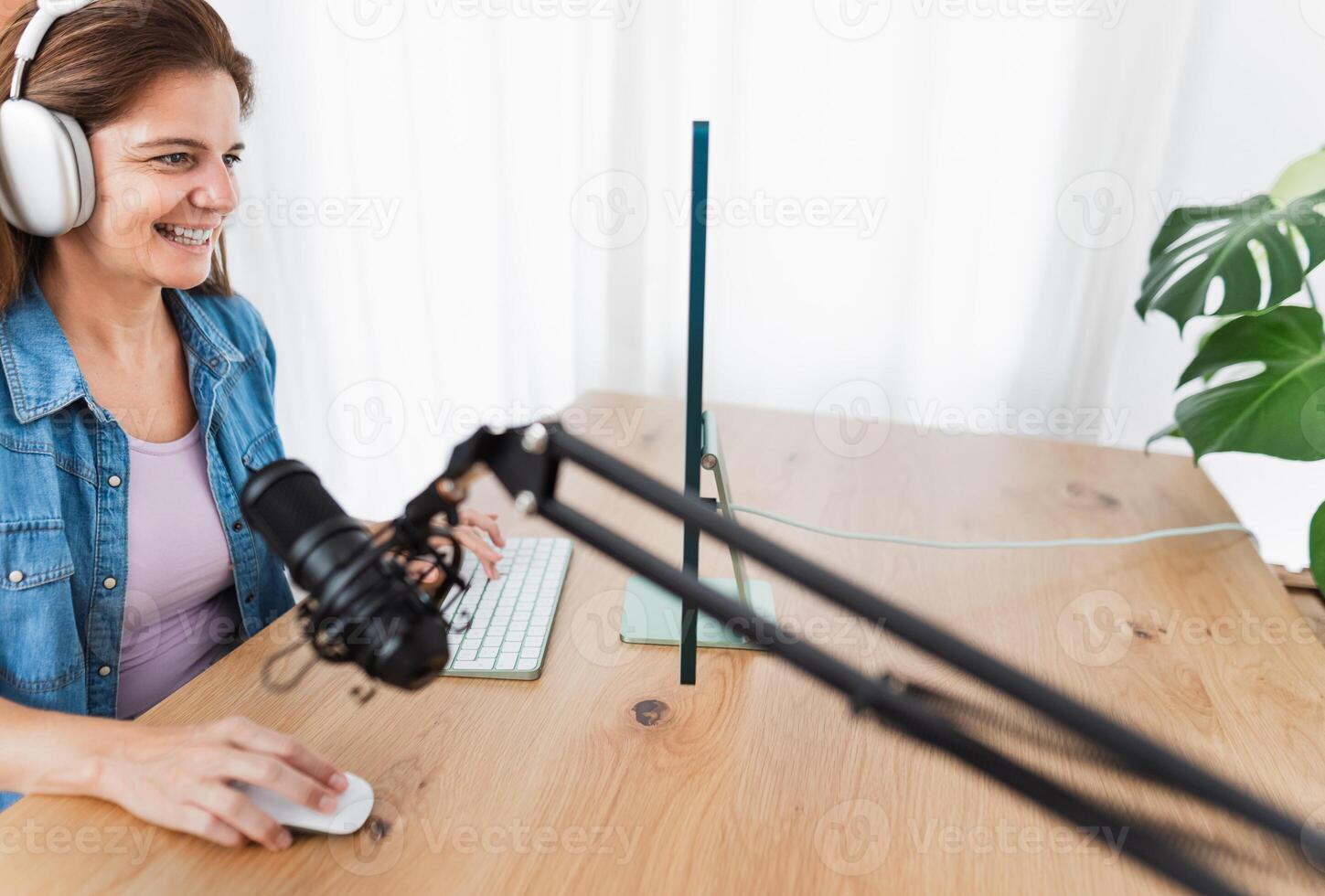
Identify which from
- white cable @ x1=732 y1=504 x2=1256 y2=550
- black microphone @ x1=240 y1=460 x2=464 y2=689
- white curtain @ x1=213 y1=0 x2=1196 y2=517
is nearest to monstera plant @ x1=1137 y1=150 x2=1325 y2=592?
white cable @ x1=732 y1=504 x2=1256 y2=550

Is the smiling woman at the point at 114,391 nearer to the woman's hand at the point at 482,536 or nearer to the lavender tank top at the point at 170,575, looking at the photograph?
the lavender tank top at the point at 170,575

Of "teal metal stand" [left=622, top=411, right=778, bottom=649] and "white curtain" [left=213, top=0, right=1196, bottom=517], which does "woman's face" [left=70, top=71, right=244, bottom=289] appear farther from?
"white curtain" [left=213, top=0, right=1196, bottom=517]

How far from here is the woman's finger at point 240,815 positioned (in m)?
0.65

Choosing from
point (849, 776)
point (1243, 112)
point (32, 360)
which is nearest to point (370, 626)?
point (849, 776)

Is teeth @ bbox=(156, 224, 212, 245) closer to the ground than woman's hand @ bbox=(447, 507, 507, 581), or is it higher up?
higher up

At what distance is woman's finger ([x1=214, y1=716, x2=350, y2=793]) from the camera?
2.23ft

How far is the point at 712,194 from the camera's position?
1714 millimetres

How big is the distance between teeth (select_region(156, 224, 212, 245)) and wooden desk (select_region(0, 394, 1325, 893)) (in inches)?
17.4

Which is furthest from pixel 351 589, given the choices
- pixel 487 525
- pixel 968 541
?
pixel 968 541

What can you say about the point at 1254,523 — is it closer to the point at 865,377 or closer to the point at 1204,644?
the point at 865,377

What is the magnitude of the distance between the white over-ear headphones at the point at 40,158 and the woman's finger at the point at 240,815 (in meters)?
0.57

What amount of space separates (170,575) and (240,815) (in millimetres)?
453

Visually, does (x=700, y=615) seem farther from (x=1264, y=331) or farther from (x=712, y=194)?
(x=712, y=194)

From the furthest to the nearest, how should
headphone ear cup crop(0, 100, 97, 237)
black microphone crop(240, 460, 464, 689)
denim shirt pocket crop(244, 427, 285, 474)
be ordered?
denim shirt pocket crop(244, 427, 285, 474) < headphone ear cup crop(0, 100, 97, 237) < black microphone crop(240, 460, 464, 689)
